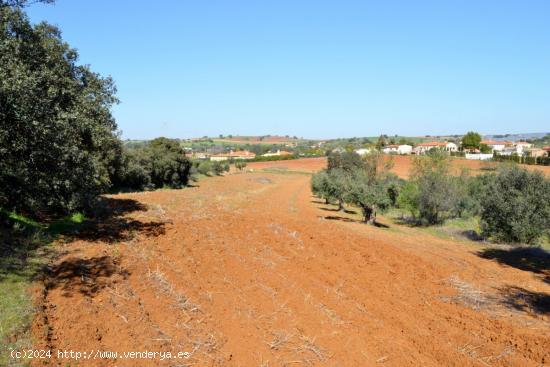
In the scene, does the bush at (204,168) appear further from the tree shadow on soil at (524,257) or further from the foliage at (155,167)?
the tree shadow on soil at (524,257)

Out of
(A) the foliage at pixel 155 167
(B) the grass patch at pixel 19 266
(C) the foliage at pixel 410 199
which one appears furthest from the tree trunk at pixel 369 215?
(A) the foliage at pixel 155 167

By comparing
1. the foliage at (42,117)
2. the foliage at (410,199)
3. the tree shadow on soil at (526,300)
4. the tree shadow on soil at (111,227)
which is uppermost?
the foliage at (42,117)

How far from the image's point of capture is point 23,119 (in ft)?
35.0

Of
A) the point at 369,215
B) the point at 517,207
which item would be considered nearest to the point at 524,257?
the point at 517,207

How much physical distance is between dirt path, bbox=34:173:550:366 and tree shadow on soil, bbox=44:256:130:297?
0.04m

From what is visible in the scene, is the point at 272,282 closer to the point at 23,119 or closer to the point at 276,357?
the point at 276,357

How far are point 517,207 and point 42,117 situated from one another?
2427 centimetres

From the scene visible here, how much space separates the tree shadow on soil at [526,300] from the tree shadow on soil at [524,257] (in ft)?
14.4

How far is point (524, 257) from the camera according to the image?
20.9m

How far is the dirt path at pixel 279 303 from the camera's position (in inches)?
320

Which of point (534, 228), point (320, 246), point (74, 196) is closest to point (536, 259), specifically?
point (534, 228)

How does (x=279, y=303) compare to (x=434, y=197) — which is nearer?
(x=279, y=303)

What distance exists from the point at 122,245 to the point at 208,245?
10.3 ft

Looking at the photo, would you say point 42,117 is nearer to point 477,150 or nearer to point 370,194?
point 370,194
